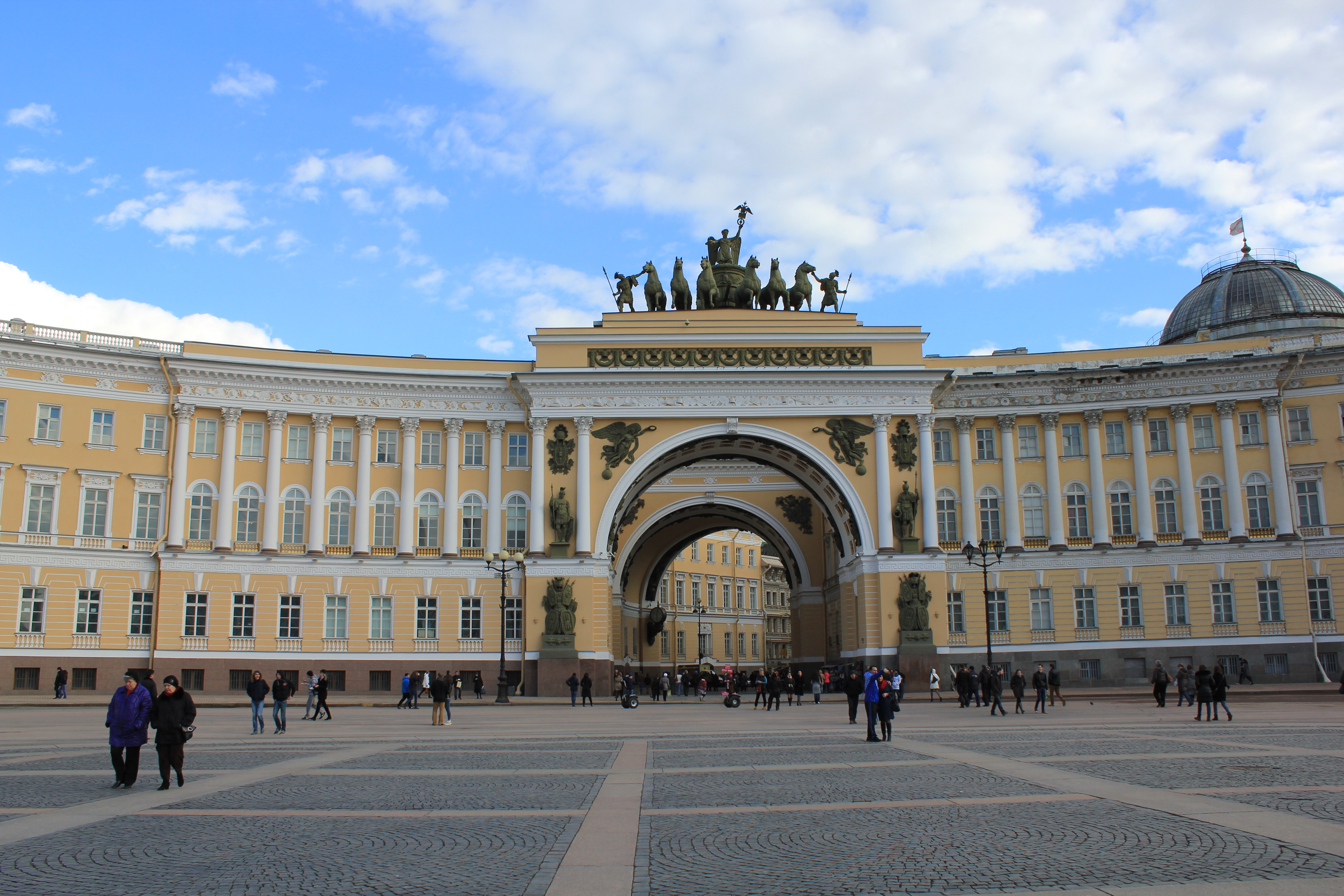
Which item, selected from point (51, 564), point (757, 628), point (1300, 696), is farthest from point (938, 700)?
point (757, 628)

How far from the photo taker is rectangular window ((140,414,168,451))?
159 feet

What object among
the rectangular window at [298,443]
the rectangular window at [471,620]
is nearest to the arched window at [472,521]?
the rectangular window at [471,620]

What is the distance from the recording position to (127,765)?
14750 mm

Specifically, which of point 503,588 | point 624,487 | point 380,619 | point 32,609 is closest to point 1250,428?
point 624,487

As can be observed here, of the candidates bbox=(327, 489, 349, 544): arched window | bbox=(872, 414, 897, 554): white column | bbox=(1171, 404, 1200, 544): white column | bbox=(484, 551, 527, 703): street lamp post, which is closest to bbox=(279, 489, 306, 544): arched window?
bbox=(327, 489, 349, 544): arched window

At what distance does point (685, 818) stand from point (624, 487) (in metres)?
38.6

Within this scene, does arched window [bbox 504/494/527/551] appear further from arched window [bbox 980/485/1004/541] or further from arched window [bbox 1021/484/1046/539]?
arched window [bbox 1021/484/1046/539]

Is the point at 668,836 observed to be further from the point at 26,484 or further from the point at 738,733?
the point at 26,484

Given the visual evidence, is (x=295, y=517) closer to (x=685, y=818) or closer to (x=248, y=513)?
(x=248, y=513)

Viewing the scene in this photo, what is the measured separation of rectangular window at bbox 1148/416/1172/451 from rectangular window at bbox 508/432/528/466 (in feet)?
99.3

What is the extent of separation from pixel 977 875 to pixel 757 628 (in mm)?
106818

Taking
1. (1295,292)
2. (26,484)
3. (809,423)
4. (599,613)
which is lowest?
(599,613)

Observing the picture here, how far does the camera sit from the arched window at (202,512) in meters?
48.7

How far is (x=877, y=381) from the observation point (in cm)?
5038
